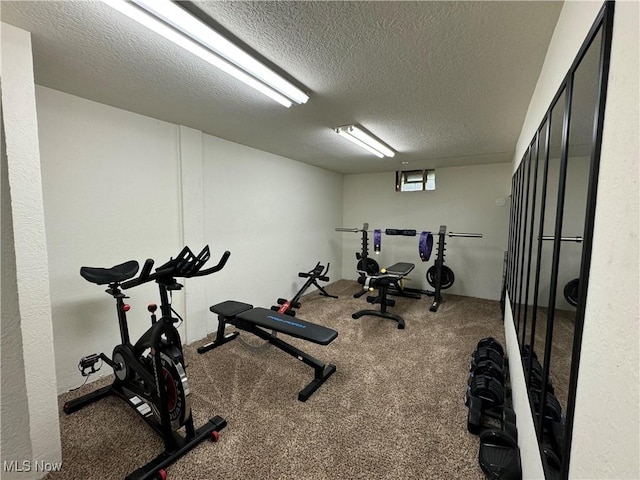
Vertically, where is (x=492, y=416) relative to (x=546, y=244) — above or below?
below

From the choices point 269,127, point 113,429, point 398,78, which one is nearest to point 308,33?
point 398,78

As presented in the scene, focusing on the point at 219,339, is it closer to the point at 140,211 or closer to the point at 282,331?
the point at 282,331

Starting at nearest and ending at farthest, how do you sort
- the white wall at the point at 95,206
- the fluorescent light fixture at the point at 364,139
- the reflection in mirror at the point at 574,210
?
the reflection in mirror at the point at 574,210, the white wall at the point at 95,206, the fluorescent light fixture at the point at 364,139

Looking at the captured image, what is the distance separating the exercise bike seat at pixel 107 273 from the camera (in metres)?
1.98

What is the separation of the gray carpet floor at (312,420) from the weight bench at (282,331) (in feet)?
0.25

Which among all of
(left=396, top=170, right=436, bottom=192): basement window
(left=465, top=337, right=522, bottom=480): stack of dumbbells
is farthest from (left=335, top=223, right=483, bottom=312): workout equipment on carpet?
(left=465, top=337, right=522, bottom=480): stack of dumbbells

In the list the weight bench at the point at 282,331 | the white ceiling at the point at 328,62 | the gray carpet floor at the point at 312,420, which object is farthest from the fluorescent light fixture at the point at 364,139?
the gray carpet floor at the point at 312,420

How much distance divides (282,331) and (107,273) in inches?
56.0

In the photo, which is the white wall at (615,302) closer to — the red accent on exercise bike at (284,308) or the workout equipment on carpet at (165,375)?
the workout equipment on carpet at (165,375)

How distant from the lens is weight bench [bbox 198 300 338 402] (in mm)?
2411

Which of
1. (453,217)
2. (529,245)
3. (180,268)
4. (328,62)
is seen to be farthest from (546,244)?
(453,217)

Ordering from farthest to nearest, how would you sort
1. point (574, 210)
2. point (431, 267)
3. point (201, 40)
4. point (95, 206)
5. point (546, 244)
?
point (431, 267) → point (95, 206) → point (201, 40) → point (546, 244) → point (574, 210)

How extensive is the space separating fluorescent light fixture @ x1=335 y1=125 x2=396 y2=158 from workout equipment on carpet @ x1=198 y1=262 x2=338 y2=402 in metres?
1.90

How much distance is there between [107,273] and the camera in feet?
6.75
